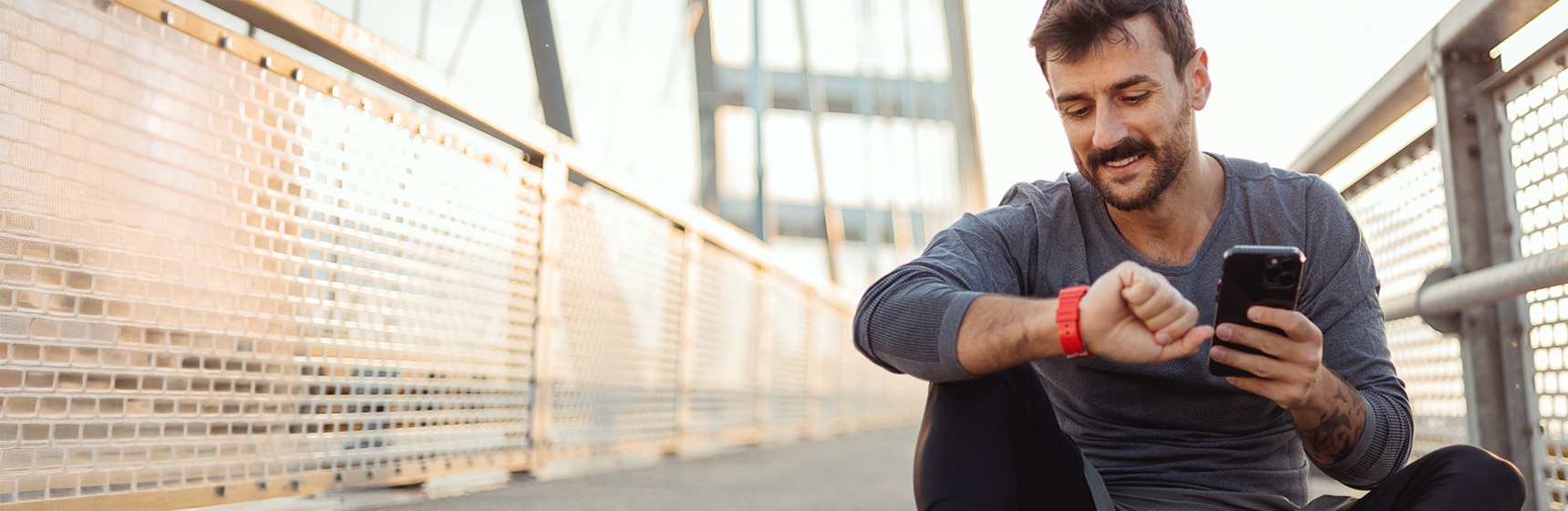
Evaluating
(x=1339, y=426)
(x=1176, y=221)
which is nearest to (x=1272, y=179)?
(x=1176, y=221)

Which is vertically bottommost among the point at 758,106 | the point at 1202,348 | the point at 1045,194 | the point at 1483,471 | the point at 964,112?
the point at 1483,471

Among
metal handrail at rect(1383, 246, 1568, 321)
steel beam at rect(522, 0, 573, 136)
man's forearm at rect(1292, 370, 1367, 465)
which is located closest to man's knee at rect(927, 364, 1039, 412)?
man's forearm at rect(1292, 370, 1367, 465)

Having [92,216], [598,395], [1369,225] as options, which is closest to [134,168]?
[92,216]

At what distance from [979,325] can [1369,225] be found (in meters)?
1.65

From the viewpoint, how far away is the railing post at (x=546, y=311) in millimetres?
2717

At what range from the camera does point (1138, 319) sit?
1018 millimetres

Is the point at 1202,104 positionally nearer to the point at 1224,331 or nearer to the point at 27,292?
the point at 1224,331

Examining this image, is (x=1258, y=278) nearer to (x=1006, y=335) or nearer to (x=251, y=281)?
(x=1006, y=335)

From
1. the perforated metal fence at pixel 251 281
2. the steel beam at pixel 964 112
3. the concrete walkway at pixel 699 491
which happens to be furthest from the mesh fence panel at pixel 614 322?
the steel beam at pixel 964 112

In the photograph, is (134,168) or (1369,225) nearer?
(134,168)

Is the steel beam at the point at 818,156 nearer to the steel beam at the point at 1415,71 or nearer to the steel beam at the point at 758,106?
the steel beam at the point at 758,106

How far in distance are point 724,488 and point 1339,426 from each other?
5.89 ft

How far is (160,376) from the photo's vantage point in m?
1.49

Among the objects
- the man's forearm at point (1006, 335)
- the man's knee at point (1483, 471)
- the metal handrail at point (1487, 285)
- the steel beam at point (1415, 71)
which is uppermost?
the steel beam at point (1415, 71)
